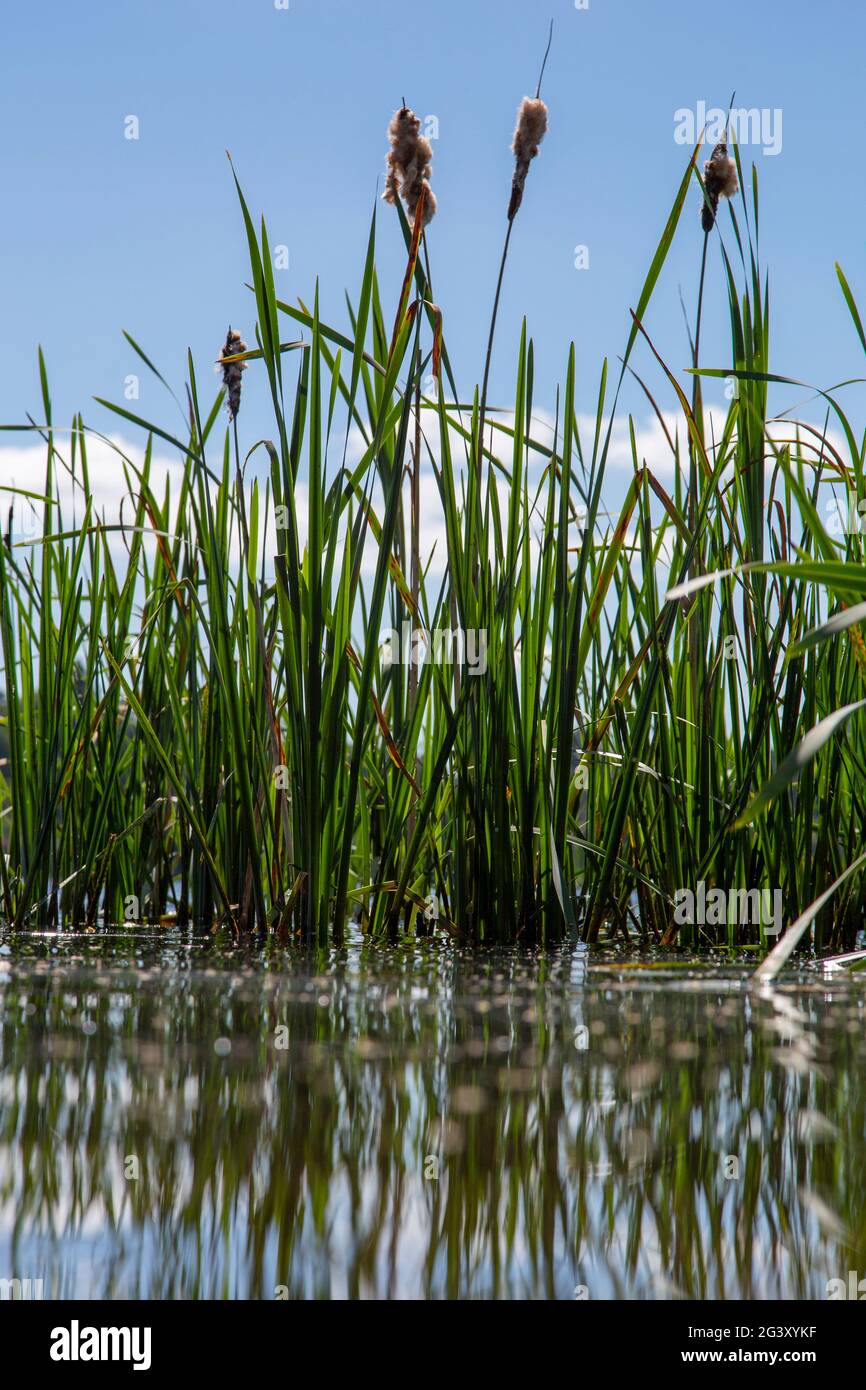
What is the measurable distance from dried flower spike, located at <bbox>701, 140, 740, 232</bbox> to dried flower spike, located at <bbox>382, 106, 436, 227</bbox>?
1.51ft

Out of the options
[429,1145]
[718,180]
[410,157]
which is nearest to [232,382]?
[410,157]

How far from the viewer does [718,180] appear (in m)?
1.65

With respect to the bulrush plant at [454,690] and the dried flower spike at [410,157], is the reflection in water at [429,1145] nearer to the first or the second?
the bulrush plant at [454,690]

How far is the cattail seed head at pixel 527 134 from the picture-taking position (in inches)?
57.2

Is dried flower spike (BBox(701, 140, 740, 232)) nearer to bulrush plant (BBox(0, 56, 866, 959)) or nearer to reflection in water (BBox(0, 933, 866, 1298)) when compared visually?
→ bulrush plant (BBox(0, 56, 866, 959))

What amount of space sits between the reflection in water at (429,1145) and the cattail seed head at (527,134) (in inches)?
46.0

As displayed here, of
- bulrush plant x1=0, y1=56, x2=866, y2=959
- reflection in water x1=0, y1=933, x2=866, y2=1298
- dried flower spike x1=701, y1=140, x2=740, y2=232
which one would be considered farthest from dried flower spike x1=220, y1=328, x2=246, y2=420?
reflection in water x1=0, y1=933, x2=866, y2=1298

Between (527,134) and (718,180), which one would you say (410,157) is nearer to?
(527,134)

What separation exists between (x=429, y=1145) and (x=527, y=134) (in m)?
1.40

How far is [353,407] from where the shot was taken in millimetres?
1446

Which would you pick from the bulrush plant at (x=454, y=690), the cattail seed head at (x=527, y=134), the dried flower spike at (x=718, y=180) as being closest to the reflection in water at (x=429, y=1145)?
the bulrush plant at (x=454, y=690)

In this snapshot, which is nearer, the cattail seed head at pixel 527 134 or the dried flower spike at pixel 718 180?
the cattail seed head at pixel 527 134

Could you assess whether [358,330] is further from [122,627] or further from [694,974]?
[694,974]

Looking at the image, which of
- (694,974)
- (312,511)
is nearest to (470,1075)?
(694,974)
